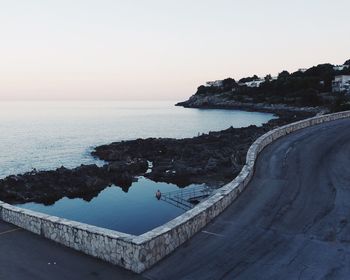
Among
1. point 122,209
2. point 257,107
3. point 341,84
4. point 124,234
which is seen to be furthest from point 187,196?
point 257,107

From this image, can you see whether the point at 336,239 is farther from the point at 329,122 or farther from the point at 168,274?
the point at 329,122

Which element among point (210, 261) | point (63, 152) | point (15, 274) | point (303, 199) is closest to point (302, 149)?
point (303, 199)

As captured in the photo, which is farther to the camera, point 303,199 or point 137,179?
point 137,179

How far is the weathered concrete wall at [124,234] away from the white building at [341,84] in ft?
397

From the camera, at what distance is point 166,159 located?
44.5 metres

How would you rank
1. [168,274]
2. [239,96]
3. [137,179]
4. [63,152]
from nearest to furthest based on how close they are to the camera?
[168,274]
[137,179]
[63,152]
[239,96]

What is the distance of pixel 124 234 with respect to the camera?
10531mm

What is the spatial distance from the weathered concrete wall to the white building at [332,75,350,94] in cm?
12097

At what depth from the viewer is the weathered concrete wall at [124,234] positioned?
1016 cm

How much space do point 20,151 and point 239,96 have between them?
129897 mm

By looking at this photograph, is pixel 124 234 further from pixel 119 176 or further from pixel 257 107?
pixel 257 107

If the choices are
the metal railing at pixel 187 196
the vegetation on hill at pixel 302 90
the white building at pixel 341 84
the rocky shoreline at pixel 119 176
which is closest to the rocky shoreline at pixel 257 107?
the vegetation on hill at pixel 302 90

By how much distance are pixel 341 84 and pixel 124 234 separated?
443ft

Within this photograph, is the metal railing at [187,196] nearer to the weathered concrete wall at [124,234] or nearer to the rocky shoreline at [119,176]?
the rocky shoreline at [119,176]
